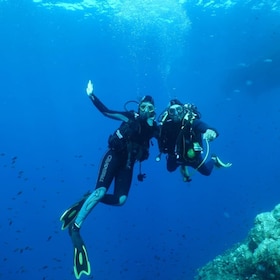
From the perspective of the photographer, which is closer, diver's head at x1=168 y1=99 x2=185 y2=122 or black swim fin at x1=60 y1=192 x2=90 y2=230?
black swim fin at x1=60 y1=192 x2=90 y2=230

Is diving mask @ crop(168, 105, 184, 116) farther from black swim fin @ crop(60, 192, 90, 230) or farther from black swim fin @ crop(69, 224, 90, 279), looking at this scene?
black swim fin @ crop(69, 224, 90, 279)

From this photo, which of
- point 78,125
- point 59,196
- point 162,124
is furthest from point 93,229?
point 162,124

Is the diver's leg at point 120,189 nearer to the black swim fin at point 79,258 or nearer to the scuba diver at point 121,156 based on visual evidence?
the scuba diver at point 121,156

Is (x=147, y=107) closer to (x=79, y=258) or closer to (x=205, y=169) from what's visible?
(x=205, y=169)

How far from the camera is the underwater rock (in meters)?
7.23

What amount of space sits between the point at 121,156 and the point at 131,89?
48.1 meters

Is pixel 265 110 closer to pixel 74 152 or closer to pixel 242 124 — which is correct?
pixel 242 124

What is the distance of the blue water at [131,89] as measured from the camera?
28578 millimetres

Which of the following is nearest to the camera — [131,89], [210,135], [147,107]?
[210,135]

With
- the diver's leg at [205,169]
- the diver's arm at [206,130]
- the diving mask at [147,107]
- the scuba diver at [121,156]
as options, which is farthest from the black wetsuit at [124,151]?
the diver's leg at [205,169]

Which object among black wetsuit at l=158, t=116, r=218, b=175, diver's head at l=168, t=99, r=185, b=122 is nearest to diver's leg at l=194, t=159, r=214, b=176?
black wetsuit at l=158, t=116, r=218, b=175

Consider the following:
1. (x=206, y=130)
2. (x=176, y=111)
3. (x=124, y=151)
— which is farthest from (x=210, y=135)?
(x=124, y=151)

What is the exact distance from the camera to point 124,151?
823 centimetres

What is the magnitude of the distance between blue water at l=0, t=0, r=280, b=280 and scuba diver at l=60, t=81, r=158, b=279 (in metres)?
Answer: 0.94
